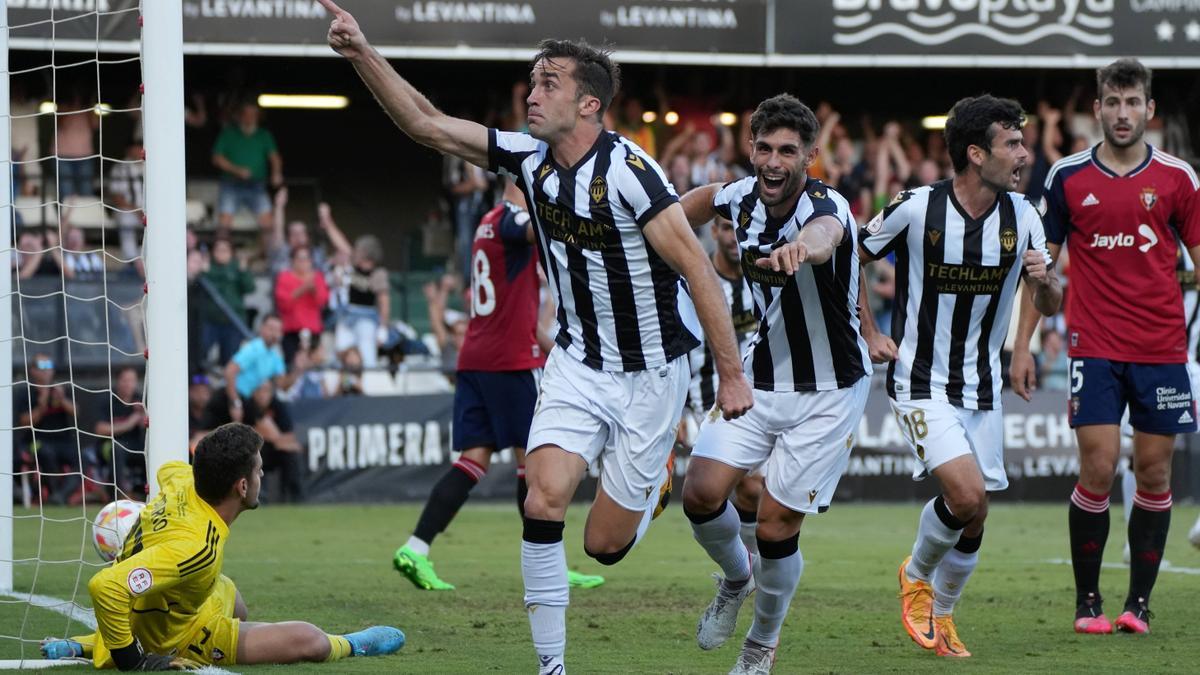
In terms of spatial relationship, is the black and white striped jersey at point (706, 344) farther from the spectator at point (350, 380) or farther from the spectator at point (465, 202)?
the spectator at point (465, 202)

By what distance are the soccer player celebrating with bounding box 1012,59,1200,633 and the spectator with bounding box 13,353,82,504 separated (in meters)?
9.88

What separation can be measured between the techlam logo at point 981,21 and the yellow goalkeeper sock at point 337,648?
13276 millimetres

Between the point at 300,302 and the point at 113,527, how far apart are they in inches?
417

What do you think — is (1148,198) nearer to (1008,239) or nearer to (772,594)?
(1008,239)

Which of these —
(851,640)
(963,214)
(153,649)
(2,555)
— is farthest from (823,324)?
(2,555)

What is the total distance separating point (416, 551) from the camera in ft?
28.7

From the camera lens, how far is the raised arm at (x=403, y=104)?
5.64 metres

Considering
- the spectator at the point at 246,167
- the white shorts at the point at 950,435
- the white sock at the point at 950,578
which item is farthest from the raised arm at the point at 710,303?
the spectator at the point at 246,167

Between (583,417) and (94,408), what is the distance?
1056cm

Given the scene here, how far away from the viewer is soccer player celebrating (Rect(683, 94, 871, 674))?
241 inches

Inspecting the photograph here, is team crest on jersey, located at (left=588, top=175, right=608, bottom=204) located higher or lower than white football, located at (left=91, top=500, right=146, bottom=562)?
higher

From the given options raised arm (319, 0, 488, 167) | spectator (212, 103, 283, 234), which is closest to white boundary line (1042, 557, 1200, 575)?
raised arm (319, 0, 488, 167)

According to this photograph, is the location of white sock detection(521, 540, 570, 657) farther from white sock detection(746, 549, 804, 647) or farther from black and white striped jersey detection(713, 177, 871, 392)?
black and white striped jersey detection(713, 177, 871, 392)

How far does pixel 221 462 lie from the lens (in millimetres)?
5832
